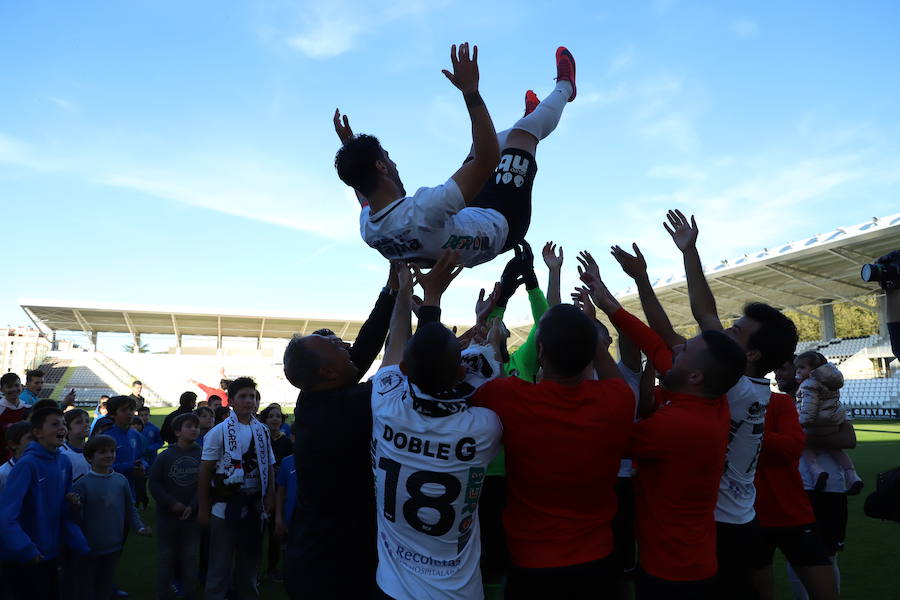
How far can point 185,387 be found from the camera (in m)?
42.7

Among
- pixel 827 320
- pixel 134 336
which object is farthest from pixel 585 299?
pixel 134 336

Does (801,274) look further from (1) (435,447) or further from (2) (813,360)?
(1) (435,447)

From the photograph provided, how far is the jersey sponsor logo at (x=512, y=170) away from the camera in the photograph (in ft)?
11.7

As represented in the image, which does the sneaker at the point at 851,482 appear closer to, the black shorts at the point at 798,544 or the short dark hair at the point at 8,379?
the black shorts at the point at 798,544

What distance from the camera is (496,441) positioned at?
2295 mm

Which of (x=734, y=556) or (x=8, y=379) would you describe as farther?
(x=8, y=379)

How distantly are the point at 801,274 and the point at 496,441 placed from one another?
33.5m

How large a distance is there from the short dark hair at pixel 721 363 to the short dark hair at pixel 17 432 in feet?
15.4

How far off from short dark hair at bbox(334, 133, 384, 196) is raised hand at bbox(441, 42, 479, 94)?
24.1 inches

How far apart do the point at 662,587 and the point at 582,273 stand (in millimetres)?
1603

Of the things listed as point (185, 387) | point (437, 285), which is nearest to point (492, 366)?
point (437, 285)

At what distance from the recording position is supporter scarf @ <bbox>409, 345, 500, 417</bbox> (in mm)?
2258

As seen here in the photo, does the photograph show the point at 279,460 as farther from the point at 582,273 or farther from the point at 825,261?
the point at 825,261

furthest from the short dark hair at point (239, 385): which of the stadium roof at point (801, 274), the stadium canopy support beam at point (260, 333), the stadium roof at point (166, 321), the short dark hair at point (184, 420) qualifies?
the stadium canopy support beam at point (260, 333)
